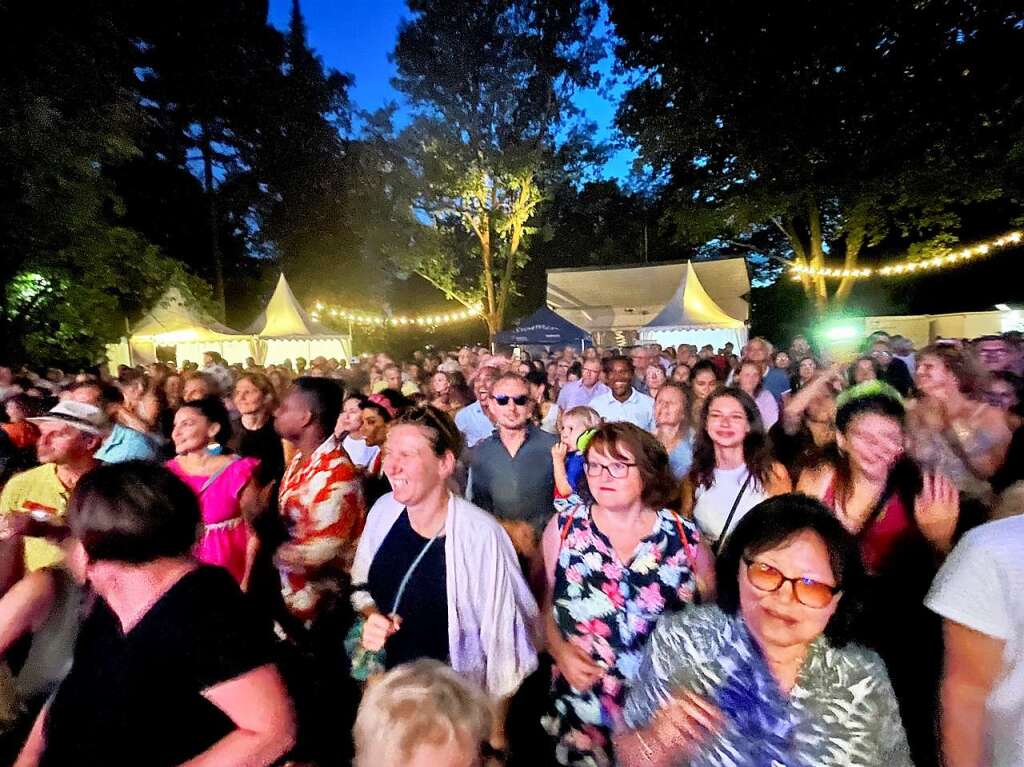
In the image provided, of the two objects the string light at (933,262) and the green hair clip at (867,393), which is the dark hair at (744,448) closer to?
the green hair clip at (867,393)

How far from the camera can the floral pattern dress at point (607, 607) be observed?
86.0 inches

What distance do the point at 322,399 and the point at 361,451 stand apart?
1247mm

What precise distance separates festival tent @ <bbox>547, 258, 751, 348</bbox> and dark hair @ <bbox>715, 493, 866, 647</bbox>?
53.4 ft

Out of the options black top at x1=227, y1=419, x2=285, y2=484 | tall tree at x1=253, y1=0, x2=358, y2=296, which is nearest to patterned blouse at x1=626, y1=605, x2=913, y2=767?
black top at x1=227, y1=419, x2=285, y2=484

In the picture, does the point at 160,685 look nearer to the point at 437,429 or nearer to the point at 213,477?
the point at 437,429

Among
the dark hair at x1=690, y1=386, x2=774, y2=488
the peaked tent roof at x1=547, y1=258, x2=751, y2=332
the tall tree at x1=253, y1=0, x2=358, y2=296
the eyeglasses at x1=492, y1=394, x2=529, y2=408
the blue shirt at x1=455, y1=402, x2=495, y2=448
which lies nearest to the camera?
the dark hair at x1=690, y1=386, x2=774, y2=488

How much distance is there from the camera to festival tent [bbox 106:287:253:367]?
51.5ft

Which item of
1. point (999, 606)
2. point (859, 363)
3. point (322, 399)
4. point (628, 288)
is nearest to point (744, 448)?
point (999, 606)

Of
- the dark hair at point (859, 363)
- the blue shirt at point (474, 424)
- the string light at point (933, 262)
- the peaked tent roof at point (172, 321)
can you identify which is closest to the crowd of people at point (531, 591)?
the blue shirt at point (474, 424)

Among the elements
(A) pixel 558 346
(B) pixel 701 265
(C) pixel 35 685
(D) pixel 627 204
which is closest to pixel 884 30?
(B) pixel 701 265

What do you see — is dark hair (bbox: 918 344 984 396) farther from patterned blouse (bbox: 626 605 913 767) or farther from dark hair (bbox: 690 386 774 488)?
patterned blouse (bbox: 626 605 913 767)

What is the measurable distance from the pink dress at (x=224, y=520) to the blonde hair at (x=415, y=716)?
1853mm

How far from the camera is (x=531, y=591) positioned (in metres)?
2.80

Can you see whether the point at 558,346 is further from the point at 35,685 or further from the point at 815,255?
the point at 35,685
